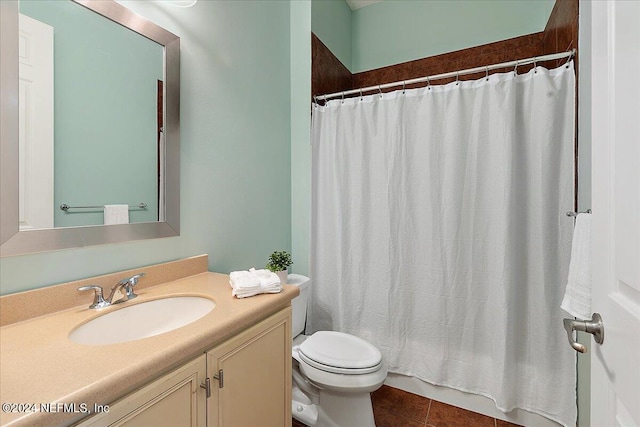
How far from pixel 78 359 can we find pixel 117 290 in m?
0.42

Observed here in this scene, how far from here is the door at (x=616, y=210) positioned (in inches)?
19.4

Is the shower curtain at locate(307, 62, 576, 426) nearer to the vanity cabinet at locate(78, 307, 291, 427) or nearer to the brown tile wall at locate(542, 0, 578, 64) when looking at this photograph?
the brown tile wall at locate(542, 0, 578, 64)

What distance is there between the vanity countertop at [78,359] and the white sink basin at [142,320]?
38mm

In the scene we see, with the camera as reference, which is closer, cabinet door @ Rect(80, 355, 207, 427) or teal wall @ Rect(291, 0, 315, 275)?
cabinet door @ Rect(80, 355, 207, 427)

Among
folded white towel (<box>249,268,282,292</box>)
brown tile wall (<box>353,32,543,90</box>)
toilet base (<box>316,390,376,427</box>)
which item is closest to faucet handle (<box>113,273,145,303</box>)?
folded white towel (<box>249,268,282,292</box>)

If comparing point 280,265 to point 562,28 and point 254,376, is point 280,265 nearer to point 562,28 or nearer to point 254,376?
point 254,376

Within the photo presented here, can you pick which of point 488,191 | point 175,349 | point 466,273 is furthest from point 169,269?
point 488,191

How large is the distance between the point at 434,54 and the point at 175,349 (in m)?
2.70

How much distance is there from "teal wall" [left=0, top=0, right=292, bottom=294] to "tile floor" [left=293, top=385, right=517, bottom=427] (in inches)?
45.3

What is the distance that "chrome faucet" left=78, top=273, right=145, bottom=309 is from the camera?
3.18 ft

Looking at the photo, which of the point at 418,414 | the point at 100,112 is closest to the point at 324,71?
the point at 100,112

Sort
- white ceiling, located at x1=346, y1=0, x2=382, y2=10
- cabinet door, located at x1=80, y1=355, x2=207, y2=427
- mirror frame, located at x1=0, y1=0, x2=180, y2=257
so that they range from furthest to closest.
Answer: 1. white ceiling, located at x1=346, y1=0, x2=382, y2=10
2. mirror frame, located at x1=0, y1=0, x2=180, y2=257
3. cabinet door, located at x1=80, y1=355, x2=207, y2=427

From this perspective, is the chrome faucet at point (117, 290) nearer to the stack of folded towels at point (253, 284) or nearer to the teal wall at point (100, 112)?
the teal wall at point (100, 112)

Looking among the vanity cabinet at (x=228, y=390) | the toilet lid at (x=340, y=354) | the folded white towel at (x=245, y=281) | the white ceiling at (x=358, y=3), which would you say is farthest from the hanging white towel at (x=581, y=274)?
the white ceiling at (x=358, y=3)
